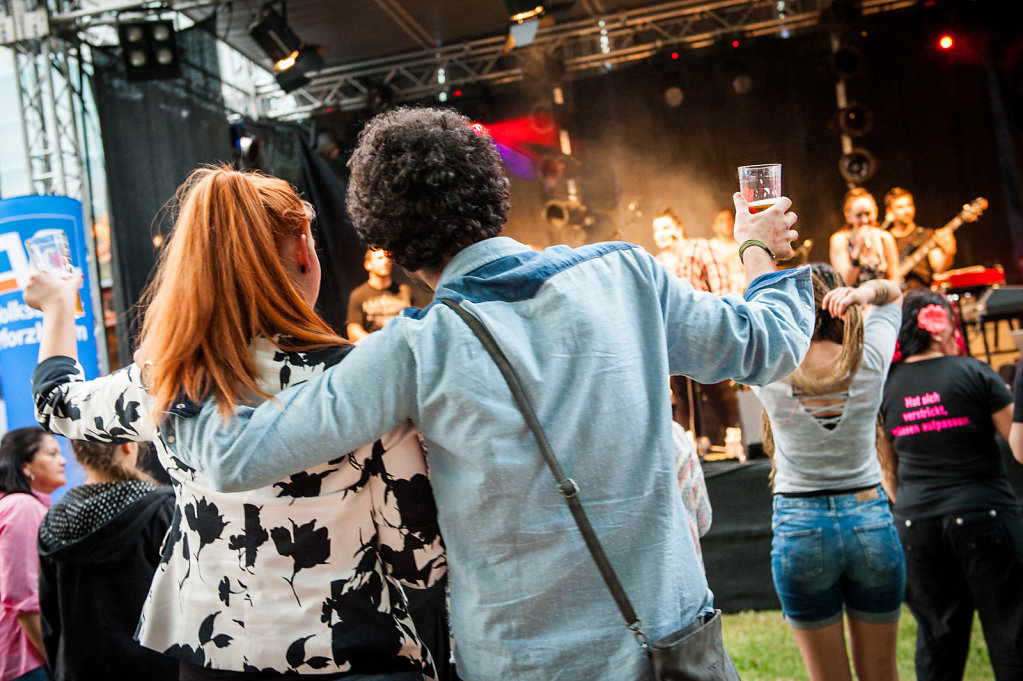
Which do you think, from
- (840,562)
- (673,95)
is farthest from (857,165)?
(840,562)

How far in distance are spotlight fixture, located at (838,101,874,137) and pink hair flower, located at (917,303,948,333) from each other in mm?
5788

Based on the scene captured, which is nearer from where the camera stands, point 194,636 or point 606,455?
point 606,455

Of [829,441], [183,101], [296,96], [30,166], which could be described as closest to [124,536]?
[829,441]

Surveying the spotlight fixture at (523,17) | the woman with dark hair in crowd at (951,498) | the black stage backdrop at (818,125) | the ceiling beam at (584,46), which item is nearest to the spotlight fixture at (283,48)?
the ceiling beam at (584,46)

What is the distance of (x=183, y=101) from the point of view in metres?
6.43

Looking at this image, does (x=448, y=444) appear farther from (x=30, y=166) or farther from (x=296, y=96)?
(x=296, y=96)

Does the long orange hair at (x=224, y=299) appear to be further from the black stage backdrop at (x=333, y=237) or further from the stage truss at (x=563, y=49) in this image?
the black stage backdrop at (x=333, y=237)

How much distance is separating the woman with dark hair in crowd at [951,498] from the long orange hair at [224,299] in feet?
7.79

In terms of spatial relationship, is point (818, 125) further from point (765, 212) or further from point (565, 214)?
point (765, 212)

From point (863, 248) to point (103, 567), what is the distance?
20.6 feet

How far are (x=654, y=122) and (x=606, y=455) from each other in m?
7.84

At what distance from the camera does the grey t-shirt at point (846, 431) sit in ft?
7.72

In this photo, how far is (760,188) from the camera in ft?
4.22

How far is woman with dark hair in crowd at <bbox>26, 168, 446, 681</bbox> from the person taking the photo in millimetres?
1145
